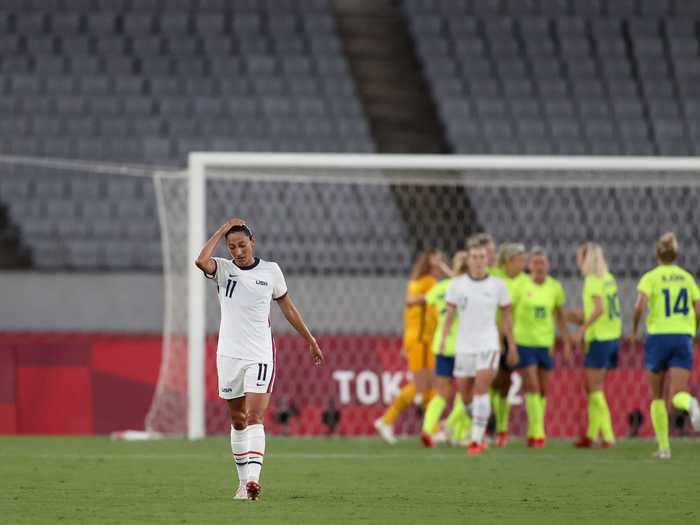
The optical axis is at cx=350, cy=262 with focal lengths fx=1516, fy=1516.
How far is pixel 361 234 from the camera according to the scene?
18.7 meters

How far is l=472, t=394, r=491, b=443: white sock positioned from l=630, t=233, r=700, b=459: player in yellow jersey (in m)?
1.36

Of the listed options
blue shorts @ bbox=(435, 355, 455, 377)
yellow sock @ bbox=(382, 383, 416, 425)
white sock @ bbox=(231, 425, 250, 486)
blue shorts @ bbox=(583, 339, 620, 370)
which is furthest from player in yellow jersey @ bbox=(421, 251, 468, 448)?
white sock @ bbox=(231, 425, 250, 486)

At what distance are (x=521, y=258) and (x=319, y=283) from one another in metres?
3.38

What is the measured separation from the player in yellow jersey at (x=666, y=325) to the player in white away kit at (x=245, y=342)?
430 cm

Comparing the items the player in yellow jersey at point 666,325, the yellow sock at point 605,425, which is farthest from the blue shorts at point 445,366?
the player in yellow jersey at point 666,325

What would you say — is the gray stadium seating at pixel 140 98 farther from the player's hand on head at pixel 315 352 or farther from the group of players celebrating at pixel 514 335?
the player's hand on head at pixel 315 352

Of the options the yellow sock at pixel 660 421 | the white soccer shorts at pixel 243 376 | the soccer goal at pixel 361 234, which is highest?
the soccer goal at pixel 361 234

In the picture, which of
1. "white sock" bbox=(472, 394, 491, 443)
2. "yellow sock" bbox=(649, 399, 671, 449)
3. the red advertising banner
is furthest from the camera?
the red advertising banner

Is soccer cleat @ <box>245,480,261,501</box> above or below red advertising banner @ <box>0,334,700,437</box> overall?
below

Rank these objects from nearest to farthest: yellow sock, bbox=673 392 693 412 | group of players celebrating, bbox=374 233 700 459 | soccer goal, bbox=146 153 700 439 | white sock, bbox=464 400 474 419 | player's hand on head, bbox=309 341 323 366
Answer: player's hand on head, bbox=309 341 323 366, yellow sock, bbox=673 392 693 412, group of players celebrating, bbox=374 233 700 459, white sock, bbox=464 400 474 419, soccer goal, bbox=146 153 700 439

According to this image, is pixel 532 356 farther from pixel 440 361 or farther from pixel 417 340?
pixel 417 340

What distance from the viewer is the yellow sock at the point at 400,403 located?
14.4 metres

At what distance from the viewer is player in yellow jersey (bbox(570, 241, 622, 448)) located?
45.1 feet

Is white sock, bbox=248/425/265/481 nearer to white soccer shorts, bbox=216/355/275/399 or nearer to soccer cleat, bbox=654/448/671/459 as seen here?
white soccer shorts, bbox=216/355/275/399
